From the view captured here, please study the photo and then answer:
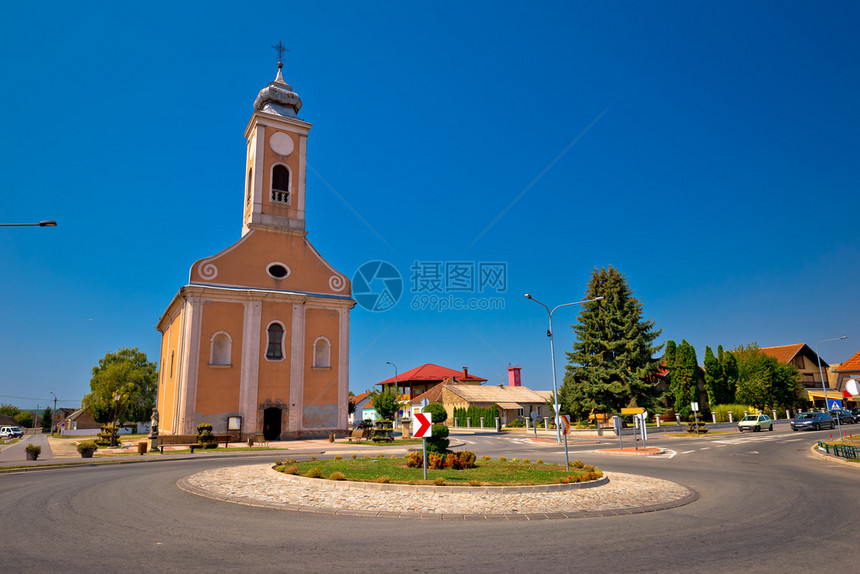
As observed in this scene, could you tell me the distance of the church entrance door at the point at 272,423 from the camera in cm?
3444

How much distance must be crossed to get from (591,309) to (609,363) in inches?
207

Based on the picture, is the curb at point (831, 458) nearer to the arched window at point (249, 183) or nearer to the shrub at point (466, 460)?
the shrub at point (466, 460)

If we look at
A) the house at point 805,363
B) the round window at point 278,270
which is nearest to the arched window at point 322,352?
the round window at point 278,270

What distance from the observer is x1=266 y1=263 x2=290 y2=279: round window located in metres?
36.8

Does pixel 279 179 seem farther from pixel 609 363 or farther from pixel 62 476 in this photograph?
pixel 609 363

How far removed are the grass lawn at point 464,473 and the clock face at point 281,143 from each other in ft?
92.9

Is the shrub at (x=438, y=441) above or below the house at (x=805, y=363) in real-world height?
below

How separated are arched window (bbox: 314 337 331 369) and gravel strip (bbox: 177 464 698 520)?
76.3ft

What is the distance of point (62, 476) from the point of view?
16672 mm

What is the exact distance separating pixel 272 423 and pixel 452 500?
1060 inches

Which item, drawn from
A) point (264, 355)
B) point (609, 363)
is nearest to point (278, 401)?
point (264, 355)

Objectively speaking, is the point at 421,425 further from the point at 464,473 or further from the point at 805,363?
the point at 805,363

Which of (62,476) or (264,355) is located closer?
(62,476)

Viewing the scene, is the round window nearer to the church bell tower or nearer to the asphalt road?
the church bell tower
